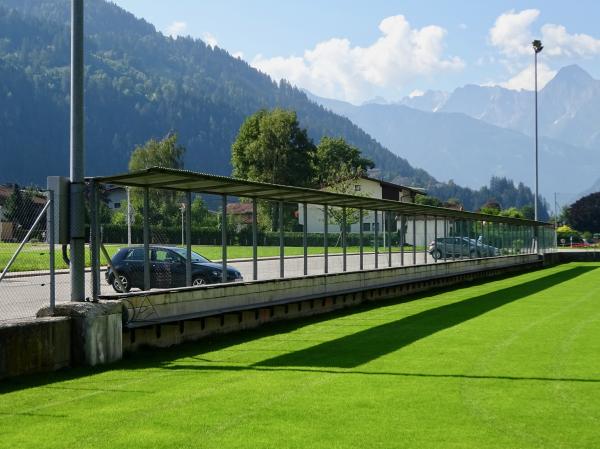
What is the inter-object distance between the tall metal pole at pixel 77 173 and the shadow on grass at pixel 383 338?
2.99 meters

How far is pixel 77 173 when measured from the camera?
11.7m

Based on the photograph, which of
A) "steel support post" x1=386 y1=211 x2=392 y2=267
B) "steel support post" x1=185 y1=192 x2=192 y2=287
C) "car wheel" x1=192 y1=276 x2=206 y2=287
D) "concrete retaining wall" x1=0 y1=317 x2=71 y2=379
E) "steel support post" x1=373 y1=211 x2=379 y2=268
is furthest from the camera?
"steel support post" x1=386 y1=211 x2=392 y2=267

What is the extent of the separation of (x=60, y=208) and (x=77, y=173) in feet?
1.96

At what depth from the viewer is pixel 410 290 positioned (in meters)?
26.0

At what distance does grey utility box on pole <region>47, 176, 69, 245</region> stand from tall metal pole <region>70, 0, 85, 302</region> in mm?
74

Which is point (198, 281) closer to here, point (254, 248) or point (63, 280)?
point (254, 248)

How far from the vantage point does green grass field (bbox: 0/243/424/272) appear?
10.8m

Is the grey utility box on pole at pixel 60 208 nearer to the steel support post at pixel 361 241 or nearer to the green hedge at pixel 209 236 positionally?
the green hedge at pixel 209 236

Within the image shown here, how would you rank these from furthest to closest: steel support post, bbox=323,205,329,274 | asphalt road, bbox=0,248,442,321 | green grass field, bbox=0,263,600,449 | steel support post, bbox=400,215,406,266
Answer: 1. steel support post, bbox=400,215,406,266
2. steel support post, bbox=323,205,329,274
3. asphalt road, bbox=0,248,442,321
4. green grass field, bbox=0,263,600,449

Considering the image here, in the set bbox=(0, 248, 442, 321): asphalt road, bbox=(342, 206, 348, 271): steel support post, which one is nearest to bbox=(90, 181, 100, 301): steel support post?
bbox=(0, 248, 442, 321): asphalt road

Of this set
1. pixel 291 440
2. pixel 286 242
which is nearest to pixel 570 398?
pixel 291 440

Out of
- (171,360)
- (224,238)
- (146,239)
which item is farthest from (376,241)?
(171,360)

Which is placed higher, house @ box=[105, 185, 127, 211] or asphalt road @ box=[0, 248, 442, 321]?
house @ box=[105, 185, 127, 211]

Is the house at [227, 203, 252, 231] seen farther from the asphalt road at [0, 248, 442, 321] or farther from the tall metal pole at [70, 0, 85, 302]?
the tall metal pole at [70, 0, 85, 302]
